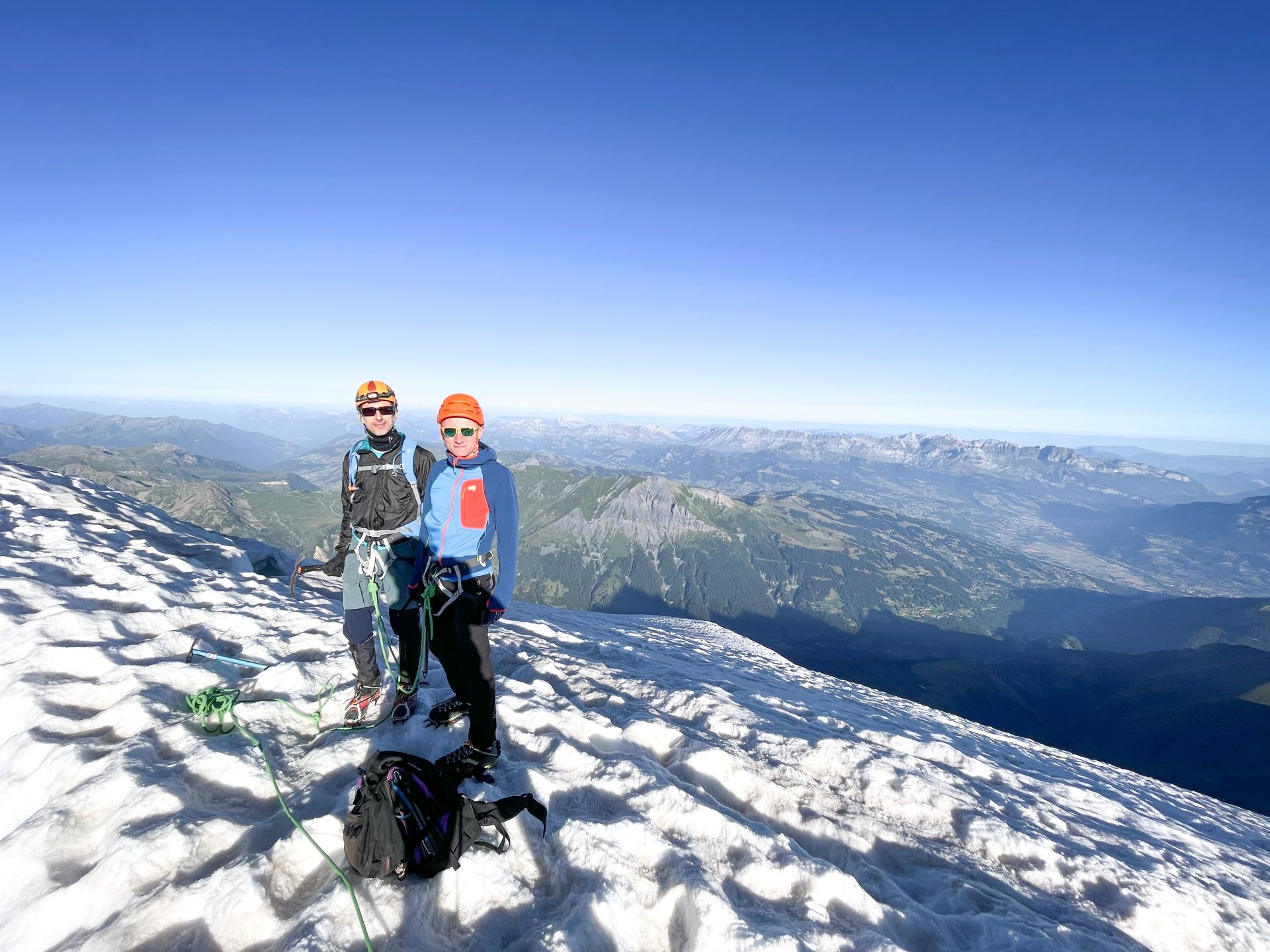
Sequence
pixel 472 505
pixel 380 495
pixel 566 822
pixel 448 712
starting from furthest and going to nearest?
pixel 380 495 < pixel 448 712 < pixel 472 505 < pixel 566 822

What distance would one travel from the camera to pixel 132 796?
5090 mm

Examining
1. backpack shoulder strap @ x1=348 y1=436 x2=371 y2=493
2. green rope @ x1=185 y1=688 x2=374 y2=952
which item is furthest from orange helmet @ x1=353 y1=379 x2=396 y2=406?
green rope @ x1=185 y1=688 x2=374 y2=952

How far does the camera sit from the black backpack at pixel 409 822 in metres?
4.55

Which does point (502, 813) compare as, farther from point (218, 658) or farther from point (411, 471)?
point (218, 658)

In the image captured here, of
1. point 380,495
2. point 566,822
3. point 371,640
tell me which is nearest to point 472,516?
point 380,495

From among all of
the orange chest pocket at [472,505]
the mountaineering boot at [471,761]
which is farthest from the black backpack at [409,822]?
the orange chest pocket at [472,505]

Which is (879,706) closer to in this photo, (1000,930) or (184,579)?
(1000,930)

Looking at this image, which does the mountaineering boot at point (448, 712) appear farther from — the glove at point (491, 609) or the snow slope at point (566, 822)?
the glove at point (491, 609)

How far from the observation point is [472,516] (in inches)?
283

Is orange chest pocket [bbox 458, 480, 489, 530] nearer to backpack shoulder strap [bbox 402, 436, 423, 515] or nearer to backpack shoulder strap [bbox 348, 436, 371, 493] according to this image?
backpack shoulder strap [bbox 402, 436, 423, 515]

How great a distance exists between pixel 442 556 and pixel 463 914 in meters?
4.00

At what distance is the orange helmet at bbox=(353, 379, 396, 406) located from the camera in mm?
7839

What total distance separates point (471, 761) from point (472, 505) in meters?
3.37

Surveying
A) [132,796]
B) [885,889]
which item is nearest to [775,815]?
[885,889]
